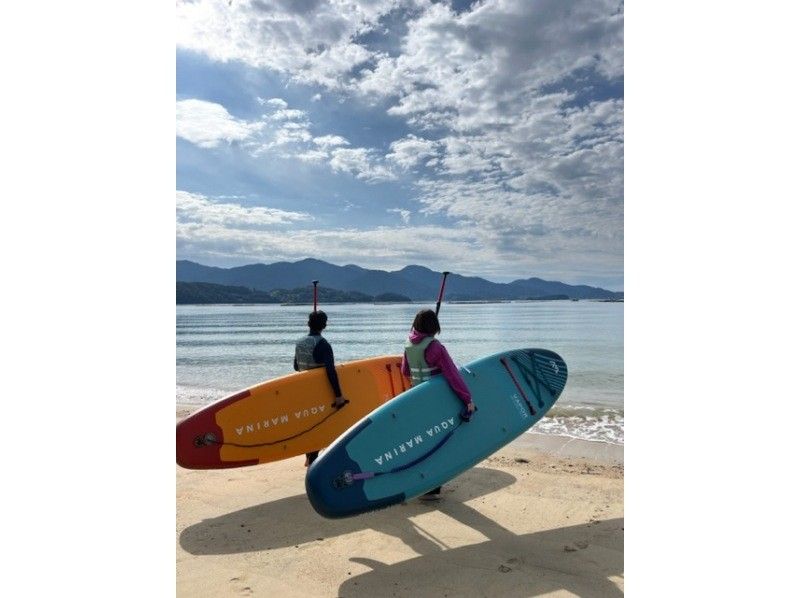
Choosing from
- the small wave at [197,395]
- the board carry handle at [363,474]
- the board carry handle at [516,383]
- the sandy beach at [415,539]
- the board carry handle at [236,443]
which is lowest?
the small wave at [197,395]

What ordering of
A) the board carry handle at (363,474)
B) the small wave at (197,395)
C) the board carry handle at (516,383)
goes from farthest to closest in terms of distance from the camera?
the small wave at (197,395) → the board carry handle at (516,383) → the board carry handle at (363,474)

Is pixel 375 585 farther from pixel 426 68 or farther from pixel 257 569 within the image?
pixel 426 68

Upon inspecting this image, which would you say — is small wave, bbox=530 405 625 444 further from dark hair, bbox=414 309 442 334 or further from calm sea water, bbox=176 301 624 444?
dark hair, bbox=414 309 442 334

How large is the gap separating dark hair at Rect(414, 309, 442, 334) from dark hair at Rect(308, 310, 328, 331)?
2.86 feet

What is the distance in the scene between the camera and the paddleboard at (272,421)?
10.9 ft

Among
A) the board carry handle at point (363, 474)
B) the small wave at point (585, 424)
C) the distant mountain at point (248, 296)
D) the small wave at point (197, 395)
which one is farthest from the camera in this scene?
the distant mountain at point (248, 296)

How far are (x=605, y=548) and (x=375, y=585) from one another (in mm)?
1031

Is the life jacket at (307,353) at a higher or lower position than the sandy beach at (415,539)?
higher

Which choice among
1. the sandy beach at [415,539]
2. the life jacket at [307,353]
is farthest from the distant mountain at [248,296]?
the sandy beach at [415,539]

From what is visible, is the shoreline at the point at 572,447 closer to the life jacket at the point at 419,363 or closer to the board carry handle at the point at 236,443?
the board carry handle at the point at 236,443

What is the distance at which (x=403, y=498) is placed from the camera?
8.32 feet

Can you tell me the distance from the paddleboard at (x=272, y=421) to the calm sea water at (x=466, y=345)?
932mm
